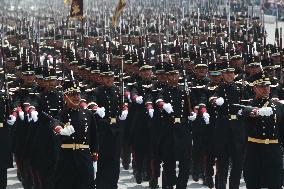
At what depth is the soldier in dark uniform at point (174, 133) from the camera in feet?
37.8

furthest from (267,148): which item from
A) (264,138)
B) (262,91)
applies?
(262,91)

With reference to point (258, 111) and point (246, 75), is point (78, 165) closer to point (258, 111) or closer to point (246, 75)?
point (258, 111)

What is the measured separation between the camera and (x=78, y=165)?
30.8 feet

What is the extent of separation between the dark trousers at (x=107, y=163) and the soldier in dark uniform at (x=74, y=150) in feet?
6.43

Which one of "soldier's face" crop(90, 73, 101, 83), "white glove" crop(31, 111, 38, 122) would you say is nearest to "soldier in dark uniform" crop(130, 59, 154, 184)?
"soldier's face" crop(90, 73, 101, 83)

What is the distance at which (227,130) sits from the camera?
11.7m

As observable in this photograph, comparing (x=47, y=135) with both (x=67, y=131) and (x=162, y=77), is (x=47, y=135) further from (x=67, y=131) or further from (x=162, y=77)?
(x=67, y=131)

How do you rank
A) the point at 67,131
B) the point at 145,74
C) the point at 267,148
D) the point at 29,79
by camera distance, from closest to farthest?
the point at 67,131, the point at 267,148, the point at 29,79, the point at 145,74

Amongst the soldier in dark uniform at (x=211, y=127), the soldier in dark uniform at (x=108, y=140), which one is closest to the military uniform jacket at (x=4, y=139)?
the soldier in dark uniform at (x=108, y=140)

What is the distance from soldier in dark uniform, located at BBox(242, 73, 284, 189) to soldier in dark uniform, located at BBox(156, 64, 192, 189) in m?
1.72

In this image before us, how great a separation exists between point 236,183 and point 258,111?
2105mm

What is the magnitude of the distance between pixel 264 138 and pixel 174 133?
6.83 ft

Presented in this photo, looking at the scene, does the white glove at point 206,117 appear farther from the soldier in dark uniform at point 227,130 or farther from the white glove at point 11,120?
the white glove at point 11,120

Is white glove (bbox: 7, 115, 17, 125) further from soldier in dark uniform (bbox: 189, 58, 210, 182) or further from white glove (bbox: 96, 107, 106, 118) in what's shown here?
soldier in dark uniform (bbox: 189, 58, 210, 182)
